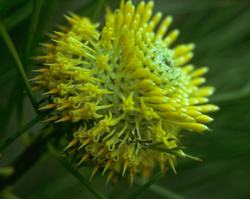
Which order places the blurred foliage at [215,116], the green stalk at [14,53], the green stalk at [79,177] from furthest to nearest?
1. the blurred foliage at [215,116]
2. the green stalk at [79,177]
3. the green stalk at [14,53]

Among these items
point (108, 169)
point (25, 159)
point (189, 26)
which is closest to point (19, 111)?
point (25, 159)

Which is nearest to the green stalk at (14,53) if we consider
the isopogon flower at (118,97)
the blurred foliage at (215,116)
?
the isopogon flower at (118,97)

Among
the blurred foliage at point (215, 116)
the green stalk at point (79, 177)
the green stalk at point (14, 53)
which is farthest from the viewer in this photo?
the blurred foliage at point (215, 116)

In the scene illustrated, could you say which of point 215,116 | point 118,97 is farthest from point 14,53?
point 215,116

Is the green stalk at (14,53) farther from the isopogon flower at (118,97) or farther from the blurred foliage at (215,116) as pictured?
the blurred foliage at (215,116)

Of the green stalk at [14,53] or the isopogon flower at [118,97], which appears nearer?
the green stalk at [14,53]

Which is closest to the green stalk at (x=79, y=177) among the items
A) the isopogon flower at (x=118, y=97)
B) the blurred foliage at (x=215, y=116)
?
the isopogon flower at (x=118, y=97)

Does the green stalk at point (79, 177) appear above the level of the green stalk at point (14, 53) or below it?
below

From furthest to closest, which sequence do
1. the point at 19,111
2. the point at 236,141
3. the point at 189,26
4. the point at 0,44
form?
the point at 189,26, the point at 236,141, the point at 0,44, the point at 19,111

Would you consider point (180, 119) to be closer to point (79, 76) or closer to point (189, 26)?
point (79, 76)

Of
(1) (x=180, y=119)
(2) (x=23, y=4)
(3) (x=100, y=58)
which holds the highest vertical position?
(2) (x=23, y=4)
